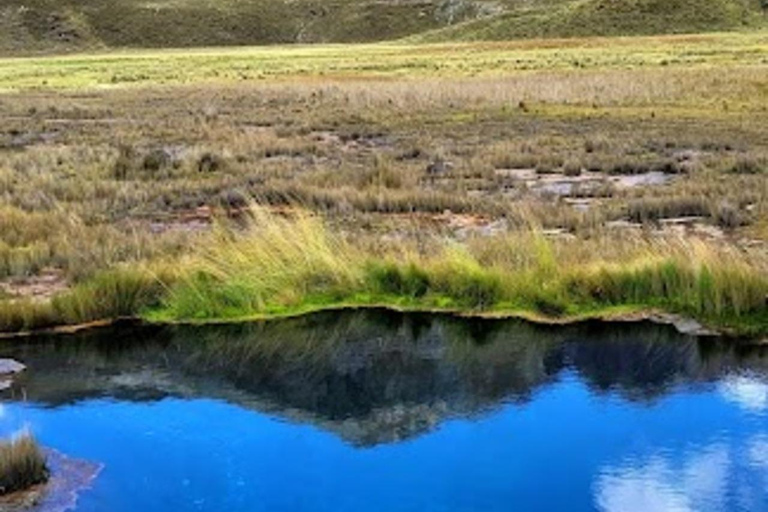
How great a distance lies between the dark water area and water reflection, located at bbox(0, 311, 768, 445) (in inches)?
1.0

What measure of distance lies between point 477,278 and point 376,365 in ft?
7.53

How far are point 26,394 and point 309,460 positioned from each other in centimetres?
360

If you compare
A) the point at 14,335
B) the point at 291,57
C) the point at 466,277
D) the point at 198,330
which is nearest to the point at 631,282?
the point at 466,277

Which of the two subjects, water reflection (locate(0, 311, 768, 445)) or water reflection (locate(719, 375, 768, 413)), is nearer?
water reflection (locate(719, 375, 768, 413))

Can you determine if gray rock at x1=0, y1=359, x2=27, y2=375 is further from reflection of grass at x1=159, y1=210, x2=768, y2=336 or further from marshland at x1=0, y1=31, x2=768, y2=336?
reflection of grass at x1=159, y1=210, x2=768, y2=336

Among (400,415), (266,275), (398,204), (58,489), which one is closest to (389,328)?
(266,275)

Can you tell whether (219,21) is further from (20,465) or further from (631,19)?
(20,465)

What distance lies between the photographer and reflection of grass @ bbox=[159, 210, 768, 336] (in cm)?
1387

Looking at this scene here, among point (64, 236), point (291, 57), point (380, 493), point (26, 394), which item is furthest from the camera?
point (291, 57)

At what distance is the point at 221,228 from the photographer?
16.9 meters

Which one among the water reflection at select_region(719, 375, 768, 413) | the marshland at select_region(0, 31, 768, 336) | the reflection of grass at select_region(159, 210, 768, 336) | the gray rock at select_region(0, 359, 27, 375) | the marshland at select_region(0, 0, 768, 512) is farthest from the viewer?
the marshland at select_region(0, 31, 768, 336)

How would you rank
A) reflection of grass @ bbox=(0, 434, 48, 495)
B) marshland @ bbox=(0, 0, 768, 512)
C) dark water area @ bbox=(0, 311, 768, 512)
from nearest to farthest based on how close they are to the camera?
1. reflection of grass @ bbox=(0, 434, 48, 495)
2. dark water area @ bbox=(0, 311, 768, 512)
3. marshland @ bbox=(0, 0, 768, 512)

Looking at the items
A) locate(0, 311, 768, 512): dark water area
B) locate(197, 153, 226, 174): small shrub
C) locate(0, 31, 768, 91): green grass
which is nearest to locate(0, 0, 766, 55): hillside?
locate(0, 31, 768, 91): green grass

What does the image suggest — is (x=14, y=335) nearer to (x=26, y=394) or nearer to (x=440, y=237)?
(x=26, y=394)
